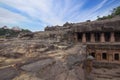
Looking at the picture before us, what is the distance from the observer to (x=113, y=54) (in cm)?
1695

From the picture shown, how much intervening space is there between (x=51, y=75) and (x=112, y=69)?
1311 centimetres

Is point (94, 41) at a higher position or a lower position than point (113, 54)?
higher

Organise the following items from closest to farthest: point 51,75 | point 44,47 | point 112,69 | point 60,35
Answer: point 51,75, point 44,47, point 112,69, point 60,35

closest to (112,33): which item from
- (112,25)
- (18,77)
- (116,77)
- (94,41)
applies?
(112,25)

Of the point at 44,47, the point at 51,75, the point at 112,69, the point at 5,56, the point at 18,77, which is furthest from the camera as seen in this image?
the point at 112,69

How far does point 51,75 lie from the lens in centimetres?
475

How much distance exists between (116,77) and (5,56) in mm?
11628

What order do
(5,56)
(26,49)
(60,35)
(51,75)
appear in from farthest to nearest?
(60,35), (26,49), (5,56), (51,75)

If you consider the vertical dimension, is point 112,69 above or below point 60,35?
below

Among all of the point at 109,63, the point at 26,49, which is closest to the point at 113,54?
the point at 109,63

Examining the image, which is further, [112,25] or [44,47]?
[112,25]

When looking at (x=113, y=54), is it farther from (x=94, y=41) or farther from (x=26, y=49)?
(x=26, y=49)

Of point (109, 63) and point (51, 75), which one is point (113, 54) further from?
point (51, 75)

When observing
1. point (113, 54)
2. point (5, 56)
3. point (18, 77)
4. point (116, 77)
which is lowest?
point (116, 77)
